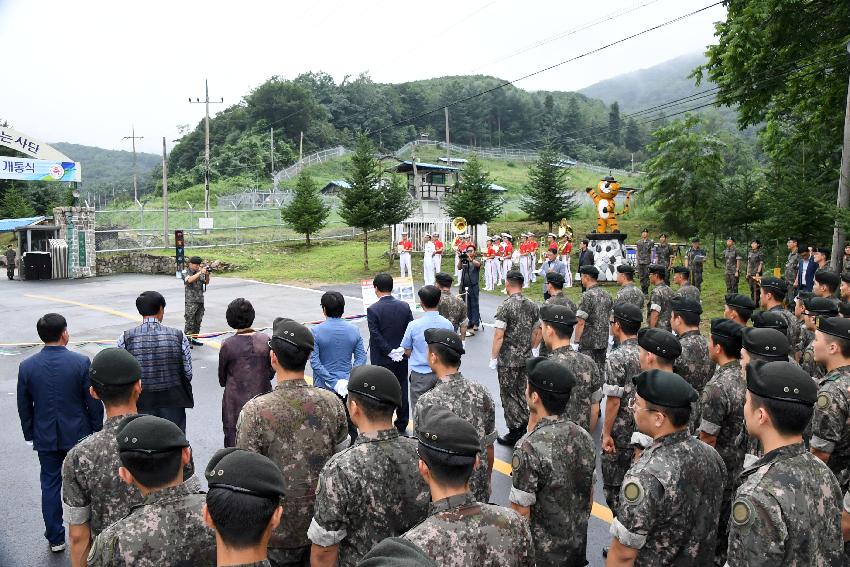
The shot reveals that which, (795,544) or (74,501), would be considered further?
(74,501)

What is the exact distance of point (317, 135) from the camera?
8856cm

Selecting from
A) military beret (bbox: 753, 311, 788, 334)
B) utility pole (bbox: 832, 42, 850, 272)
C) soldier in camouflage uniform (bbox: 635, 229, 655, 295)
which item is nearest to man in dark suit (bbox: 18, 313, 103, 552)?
military beret (bbox: 753, 311, 788, 334)

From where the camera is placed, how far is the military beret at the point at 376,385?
382cm

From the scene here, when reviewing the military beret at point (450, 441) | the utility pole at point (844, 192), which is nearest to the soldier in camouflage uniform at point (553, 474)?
the military beret at point (450, 441)

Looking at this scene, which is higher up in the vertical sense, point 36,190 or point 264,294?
point 36,190

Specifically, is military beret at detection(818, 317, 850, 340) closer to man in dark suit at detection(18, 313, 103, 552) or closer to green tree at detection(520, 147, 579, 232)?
man in dark suit at detection(18, 313, 103, 552)

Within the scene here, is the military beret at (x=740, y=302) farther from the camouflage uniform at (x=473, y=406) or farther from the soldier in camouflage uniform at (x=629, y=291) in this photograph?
the camouflage uniform at (x=473, y=406)

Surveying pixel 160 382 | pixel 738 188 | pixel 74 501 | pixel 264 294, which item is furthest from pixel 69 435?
pixel 738 188

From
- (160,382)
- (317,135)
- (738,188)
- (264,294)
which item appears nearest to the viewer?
(160,382)

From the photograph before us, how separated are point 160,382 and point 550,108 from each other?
11023 cm

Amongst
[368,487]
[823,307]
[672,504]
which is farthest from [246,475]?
[823,307]

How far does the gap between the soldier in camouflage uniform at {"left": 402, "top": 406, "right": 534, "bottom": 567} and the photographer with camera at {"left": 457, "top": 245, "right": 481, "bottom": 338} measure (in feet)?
41.6

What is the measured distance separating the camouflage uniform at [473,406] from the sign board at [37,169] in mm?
31941

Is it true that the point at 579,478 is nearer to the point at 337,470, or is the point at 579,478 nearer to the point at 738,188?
the point at 337,470
